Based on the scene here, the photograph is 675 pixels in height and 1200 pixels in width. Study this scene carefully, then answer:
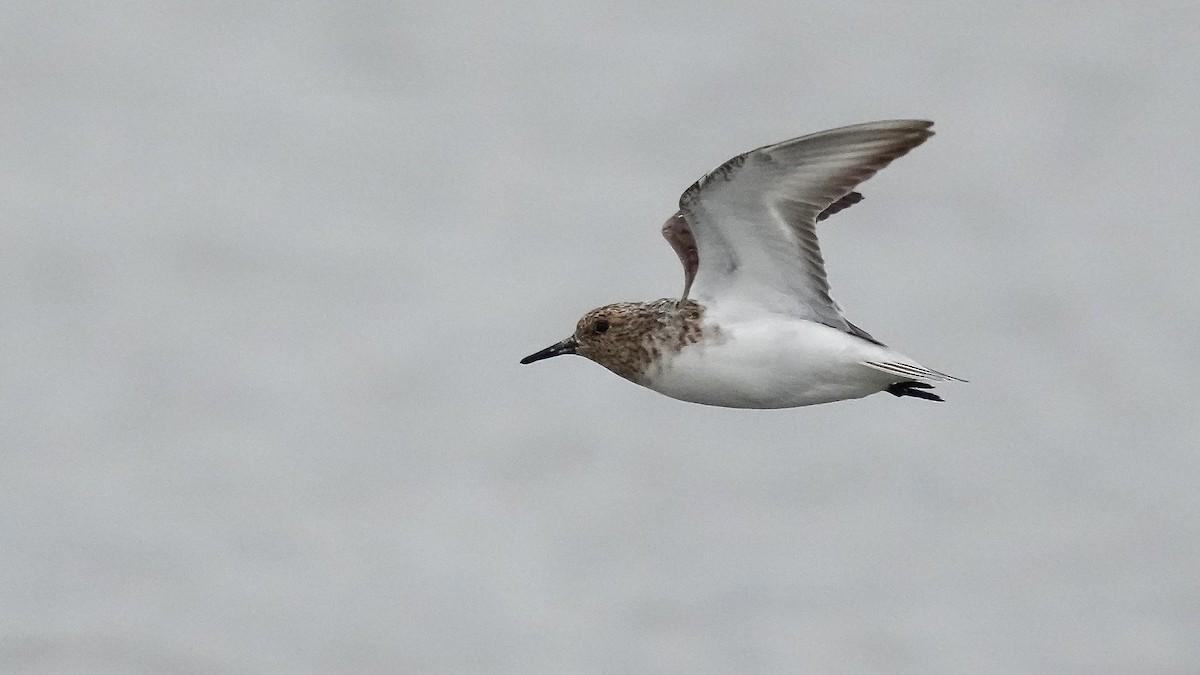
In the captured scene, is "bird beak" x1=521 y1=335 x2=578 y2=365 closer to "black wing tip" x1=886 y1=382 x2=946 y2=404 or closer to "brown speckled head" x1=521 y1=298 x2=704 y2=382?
"brown speckled head" x1=521 y1=298 x2=704 y2=382

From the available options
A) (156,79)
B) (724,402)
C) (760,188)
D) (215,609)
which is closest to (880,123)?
(760,188)

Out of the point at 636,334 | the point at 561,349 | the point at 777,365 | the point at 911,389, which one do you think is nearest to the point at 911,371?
the point at 777,365

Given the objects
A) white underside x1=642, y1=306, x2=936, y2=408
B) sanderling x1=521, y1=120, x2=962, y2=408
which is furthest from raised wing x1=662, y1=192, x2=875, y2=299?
white underside x1=642, y1=306, x2=936, y2=408

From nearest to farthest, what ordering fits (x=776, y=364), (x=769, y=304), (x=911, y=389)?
(x=776, y=364) → (x=769, y=304) → (x=911, y=389)

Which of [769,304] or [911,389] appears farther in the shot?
[911,389]

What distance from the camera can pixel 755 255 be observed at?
625 centimetres

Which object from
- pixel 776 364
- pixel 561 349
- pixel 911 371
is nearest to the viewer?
pixel 911 371

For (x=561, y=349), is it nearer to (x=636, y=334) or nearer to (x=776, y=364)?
(x=636, y=334)

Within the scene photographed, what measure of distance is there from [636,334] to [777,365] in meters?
0.60

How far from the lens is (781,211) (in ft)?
20.2

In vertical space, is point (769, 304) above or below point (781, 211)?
below

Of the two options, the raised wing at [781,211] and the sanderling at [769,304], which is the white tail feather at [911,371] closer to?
the sanderling at [769,304]

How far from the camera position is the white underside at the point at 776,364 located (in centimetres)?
603

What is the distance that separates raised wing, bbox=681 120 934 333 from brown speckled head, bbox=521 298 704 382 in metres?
0.15
